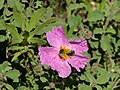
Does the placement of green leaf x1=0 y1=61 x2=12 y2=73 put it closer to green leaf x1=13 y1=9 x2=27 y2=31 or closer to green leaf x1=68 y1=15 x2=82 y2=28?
green leaf x1=13 y1=9 x2=27 y2=31

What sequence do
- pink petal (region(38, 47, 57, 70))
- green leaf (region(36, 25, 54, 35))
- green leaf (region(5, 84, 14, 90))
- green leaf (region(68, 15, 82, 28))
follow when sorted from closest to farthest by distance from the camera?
pink petal (region(38, 47, 57, 70))
green leaf (region(5, 84, 14, 90))
green leaf (region(36, 25, 54, 35))
green leaf (region(68, 15, 82, 28))

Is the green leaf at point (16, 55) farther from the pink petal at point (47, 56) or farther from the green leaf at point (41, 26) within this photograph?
the pink petal at point (47, 56)

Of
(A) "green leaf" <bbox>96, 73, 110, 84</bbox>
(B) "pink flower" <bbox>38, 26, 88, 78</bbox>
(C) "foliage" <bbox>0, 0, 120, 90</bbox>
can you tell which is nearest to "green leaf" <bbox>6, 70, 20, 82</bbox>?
(C) "foliage" <bbox>0, 0, 120, 90</bbox>

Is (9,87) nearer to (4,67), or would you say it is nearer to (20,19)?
(4,67)

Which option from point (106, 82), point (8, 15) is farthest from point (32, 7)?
point (106, 82)

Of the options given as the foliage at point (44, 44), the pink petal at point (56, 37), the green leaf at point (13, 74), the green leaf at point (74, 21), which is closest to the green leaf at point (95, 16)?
the foliage at point (44, 44)

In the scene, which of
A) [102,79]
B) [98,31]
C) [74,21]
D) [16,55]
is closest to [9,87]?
[16,55]
